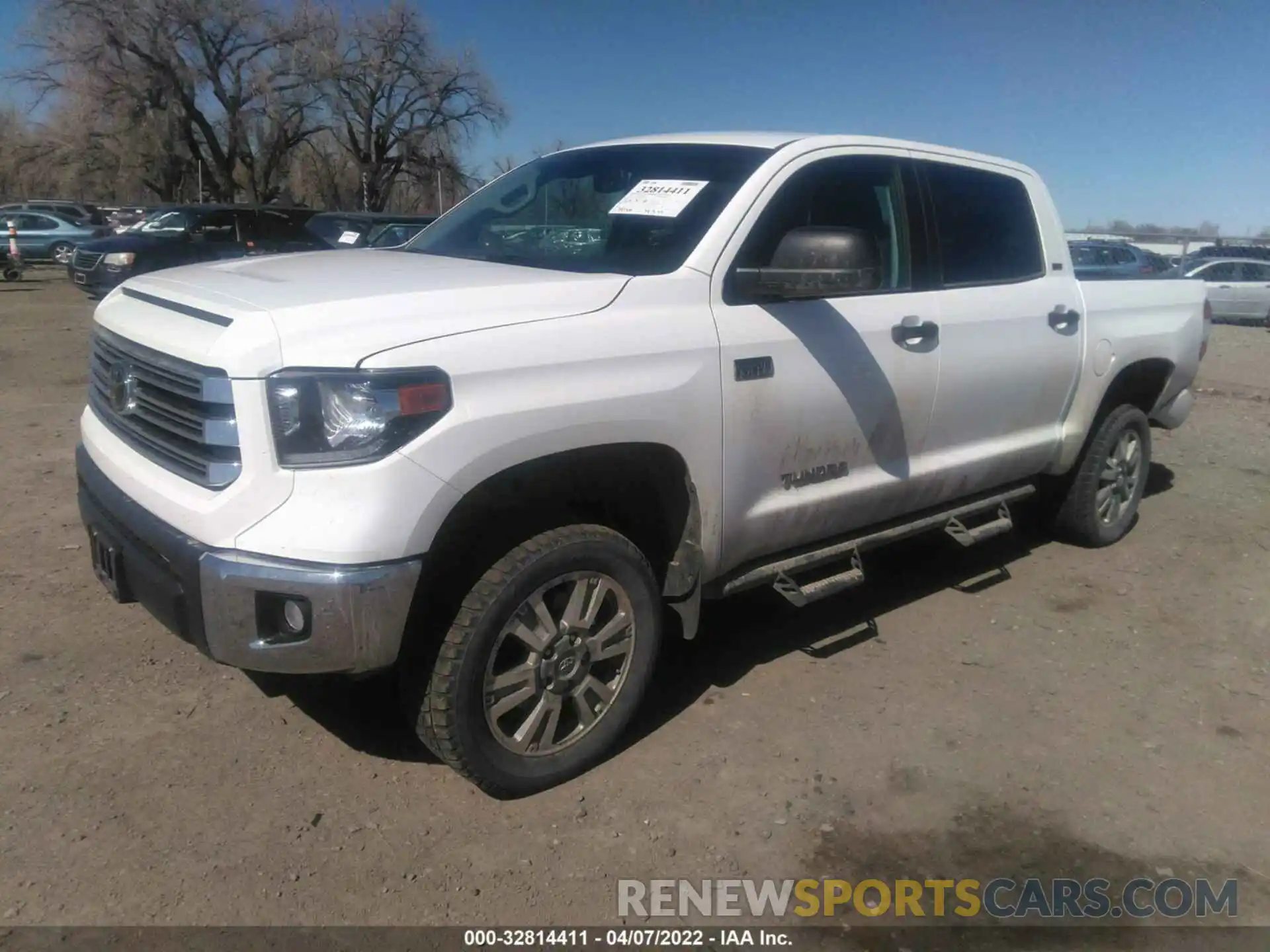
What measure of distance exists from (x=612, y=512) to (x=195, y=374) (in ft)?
4.32

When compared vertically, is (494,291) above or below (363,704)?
above

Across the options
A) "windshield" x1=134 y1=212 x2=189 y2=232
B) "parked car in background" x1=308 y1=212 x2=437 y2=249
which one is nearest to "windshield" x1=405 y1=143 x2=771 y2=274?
"parked car in background" x1=308 y1=212 x2=437 y2=249

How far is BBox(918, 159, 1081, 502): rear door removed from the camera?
430cm

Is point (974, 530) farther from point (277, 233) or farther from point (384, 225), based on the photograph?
point (277, 233)

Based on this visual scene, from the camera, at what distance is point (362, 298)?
283cm

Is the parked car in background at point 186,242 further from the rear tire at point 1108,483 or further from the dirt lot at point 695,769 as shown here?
the rear tire at point 1108,483

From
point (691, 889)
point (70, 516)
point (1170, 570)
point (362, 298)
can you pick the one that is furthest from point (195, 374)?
point (1170, 570)

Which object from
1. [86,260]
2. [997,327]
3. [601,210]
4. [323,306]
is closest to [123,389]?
[323,306]

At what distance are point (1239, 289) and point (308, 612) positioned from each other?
24.3 m

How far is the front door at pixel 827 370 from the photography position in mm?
3439

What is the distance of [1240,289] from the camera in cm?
2227

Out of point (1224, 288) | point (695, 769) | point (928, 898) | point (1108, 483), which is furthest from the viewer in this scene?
point (1224, 288)

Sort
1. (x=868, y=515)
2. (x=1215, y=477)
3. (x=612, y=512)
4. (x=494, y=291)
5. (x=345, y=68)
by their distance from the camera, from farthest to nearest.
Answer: (x=345, y=68)
(x=1215, y=477)
(x=868, y=515)
(x=612, y=512)
(x=494, y=291)

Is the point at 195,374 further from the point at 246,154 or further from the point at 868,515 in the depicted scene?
the point at 246,154
